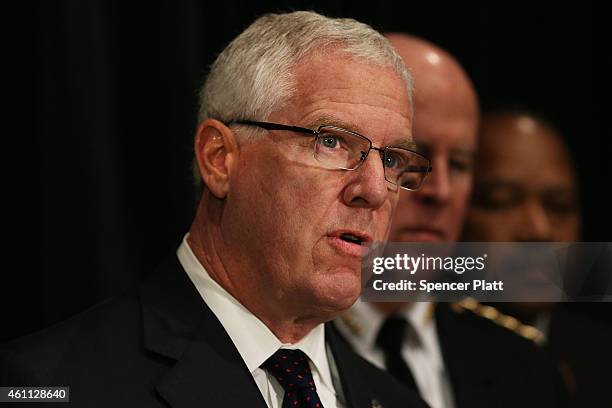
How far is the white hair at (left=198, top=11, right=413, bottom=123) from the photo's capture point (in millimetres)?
1612

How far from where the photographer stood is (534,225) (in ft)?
7.98

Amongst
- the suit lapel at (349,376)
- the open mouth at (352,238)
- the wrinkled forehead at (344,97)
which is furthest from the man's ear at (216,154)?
the suit lapel at (349,376)

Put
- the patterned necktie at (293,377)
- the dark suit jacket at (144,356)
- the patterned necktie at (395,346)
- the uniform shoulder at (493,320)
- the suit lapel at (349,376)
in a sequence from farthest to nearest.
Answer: the uniform shoulder at (493,320)
the patterned necktie at (395,346)
the suit lapel at (349,376)
the patterned necktie at (293,377)
the dark suit jacket at (144,356)

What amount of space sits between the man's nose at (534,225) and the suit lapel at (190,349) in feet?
3.63

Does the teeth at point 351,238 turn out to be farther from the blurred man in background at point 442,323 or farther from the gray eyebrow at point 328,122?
the blurred man in background at point 442,323

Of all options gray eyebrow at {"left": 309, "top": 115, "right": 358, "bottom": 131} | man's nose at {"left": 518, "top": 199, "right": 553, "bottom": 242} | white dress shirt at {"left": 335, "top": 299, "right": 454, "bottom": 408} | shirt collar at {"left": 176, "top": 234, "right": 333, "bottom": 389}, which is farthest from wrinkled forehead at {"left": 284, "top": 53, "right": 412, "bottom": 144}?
man's nose at {"left": 518, "top": 199, "right": 553, "bottom": 242}

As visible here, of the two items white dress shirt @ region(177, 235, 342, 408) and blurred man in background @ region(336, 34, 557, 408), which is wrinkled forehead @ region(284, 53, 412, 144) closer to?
white dress shirt @ region(177, 235, 342, 408)

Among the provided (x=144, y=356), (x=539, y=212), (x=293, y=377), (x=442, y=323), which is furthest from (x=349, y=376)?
(x=539, y=212)

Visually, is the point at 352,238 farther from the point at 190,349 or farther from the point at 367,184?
the point at 190,349

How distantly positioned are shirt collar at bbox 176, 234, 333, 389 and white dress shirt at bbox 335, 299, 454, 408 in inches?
17.4

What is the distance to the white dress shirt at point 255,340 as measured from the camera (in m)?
1.58

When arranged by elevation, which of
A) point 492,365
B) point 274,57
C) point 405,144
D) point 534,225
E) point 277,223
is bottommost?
point 492,365

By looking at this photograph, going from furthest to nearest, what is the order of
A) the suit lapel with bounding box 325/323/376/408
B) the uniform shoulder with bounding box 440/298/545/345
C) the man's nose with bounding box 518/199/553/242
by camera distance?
the man's nose with bounding box 518/199/553/242 → the uniform shoulder with bounding box 440/298/545/345 → the suit lapel with bounding box 325/323/376/408

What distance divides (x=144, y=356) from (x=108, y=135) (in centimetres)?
82
